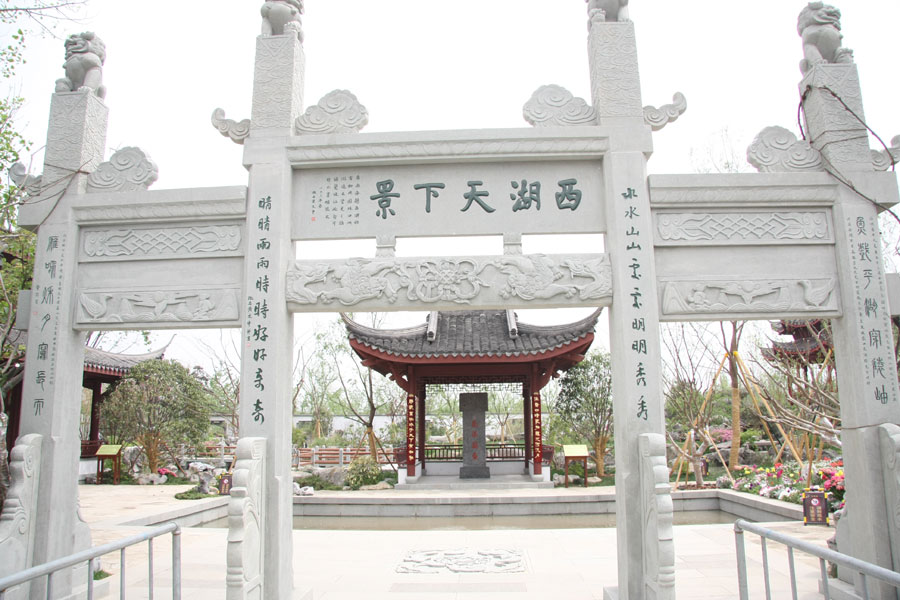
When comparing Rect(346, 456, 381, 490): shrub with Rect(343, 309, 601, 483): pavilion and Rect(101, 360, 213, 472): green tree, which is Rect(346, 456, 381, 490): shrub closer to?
Rect(343, 309, 601, 483): pavilion

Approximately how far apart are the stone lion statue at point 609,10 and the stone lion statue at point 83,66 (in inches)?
162

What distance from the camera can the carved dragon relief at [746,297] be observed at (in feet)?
14.3

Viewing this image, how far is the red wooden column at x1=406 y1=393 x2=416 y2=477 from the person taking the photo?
529 inches

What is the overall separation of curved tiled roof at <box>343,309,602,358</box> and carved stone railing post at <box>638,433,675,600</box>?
8.79m

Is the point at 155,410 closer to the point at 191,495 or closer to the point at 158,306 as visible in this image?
the point at 191,495

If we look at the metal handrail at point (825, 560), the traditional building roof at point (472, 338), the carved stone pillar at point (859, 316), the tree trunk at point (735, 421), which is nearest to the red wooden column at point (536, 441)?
the traditional building roof at point (472, 338)

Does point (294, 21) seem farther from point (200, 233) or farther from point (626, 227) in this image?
point (626, 227)

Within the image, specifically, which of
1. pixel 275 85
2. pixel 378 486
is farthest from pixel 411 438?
pixel 275 85

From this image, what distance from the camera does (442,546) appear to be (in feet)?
22.6

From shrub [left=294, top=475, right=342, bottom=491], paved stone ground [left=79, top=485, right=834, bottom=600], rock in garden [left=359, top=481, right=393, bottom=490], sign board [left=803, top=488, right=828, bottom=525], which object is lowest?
rock in garden [left=359, top=481, right=393, bottom=490]

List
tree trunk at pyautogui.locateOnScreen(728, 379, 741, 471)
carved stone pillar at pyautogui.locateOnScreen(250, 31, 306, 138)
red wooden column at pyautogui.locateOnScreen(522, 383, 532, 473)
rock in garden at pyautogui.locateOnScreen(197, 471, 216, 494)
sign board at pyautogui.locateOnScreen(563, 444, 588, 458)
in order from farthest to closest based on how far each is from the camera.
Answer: red wooden column at pyautogui.locateOnScreen(522, 383, 532, 473), tree trunk at pyautogui.locateOnScreen(728, 379, 741, 471), sign board at pyautogui.locateOnScreen(563, 444, 588, 458), rock in garden at pyautogui.locateOnScreen(197, 471, 216, 494), carved stone pillar at pyautogui.locateOnScreen(250, 31, 306, 138)

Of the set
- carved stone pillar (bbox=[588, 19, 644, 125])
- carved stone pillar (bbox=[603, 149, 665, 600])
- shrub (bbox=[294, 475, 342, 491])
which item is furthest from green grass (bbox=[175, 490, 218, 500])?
carved stone pillar (bbox=[588, 19, 644, 125])

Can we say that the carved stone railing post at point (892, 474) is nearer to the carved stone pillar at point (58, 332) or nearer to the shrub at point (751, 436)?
the carved stone pillar at point (58, 332)

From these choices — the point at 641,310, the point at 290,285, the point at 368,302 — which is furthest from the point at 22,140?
the point at 641,310
